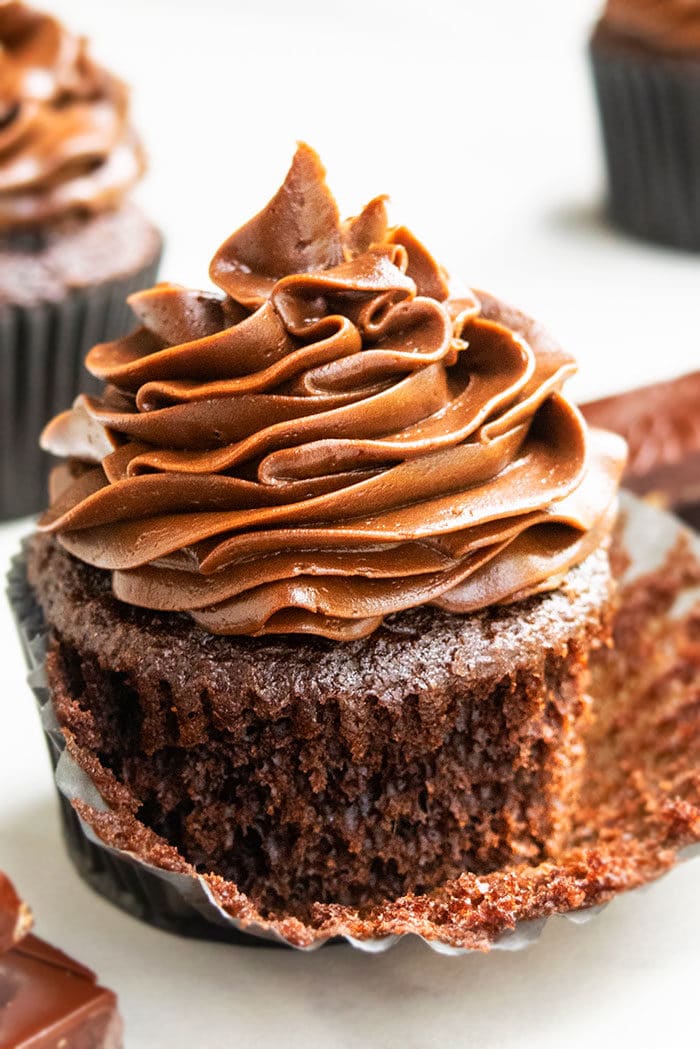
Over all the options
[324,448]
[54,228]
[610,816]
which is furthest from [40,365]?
[610,816]

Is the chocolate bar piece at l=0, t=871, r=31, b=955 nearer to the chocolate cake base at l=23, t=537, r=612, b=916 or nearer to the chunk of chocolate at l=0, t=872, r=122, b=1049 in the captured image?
the chunk of chocolate at l=0, t=872, r=122, b=1049

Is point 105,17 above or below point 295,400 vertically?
below

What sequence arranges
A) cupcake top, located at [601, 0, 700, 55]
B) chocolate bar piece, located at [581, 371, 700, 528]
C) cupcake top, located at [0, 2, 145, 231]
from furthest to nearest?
cupcake top, located at [601, 0, 700, 55]
chocolate bar piece, located at [581, 371, 700, 528]
cupcake top, located at [0, 2, 145, 231]

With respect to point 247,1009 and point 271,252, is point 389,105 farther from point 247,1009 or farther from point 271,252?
point 247,1009

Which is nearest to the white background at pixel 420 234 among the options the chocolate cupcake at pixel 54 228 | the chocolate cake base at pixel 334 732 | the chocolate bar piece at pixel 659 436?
the chocolate bar piece at pixel 659 436

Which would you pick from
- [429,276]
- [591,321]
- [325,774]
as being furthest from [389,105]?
[325,774]

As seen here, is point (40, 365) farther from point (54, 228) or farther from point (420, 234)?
point (420, 234)

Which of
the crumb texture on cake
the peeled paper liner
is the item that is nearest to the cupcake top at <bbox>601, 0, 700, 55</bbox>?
the peeled paper liner

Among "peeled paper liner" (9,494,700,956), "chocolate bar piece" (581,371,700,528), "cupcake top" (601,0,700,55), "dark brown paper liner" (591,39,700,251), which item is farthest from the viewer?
"dark brown paper liner" (591,39,700,251)
